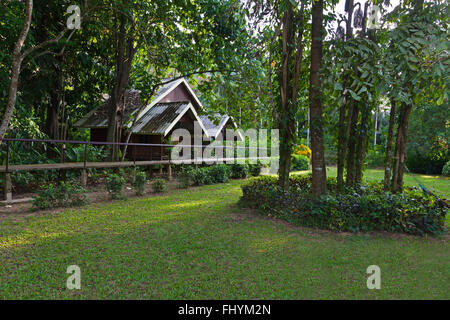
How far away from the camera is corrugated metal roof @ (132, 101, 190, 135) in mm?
13997

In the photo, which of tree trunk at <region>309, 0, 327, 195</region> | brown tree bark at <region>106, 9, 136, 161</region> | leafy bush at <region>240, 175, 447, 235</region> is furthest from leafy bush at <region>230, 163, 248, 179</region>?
tree trunk at <region>309, 0, 327, 195</region>

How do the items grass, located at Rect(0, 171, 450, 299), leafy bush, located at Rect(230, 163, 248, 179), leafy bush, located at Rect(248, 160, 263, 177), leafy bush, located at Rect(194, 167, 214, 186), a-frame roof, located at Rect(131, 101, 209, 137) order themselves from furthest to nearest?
1. leafy bush, located at Rect(248, 160, 263, 177)
2. leafy bush, located at Rect(230, 163, 248, 179)
3. a-frame roof, located at Rect(131, 101, 209, 137)
4. leafy bush, located at Rect(194, 167, 214, 186)
5. grass, located at Rect(0, 171, 450, 299)

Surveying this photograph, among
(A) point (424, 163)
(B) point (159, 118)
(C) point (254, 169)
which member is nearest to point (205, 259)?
(B) point (159, 118)

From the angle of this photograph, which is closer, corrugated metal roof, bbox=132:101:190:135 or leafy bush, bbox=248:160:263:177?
corrugated metal roof, bbox=132:101:190:135

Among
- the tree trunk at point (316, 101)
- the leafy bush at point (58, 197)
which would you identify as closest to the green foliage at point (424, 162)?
the tree trunk at point (316, 101)

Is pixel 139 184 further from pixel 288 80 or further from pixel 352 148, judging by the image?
pixel 352 148

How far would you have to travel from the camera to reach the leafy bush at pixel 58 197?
7.02 metres

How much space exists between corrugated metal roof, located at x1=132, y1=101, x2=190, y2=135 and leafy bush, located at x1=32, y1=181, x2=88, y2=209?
20.9 ft

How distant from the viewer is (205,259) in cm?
432

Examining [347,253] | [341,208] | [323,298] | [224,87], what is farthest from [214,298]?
[224,87]

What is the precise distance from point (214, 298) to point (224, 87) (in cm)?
706

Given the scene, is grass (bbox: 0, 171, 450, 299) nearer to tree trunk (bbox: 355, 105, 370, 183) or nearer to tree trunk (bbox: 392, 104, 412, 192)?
tree trunk (bbox: 392, 104, 412, 192)

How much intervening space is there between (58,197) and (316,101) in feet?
20.1

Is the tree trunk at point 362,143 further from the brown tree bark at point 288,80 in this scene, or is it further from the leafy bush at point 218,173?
the leafy bush at point 218,173
